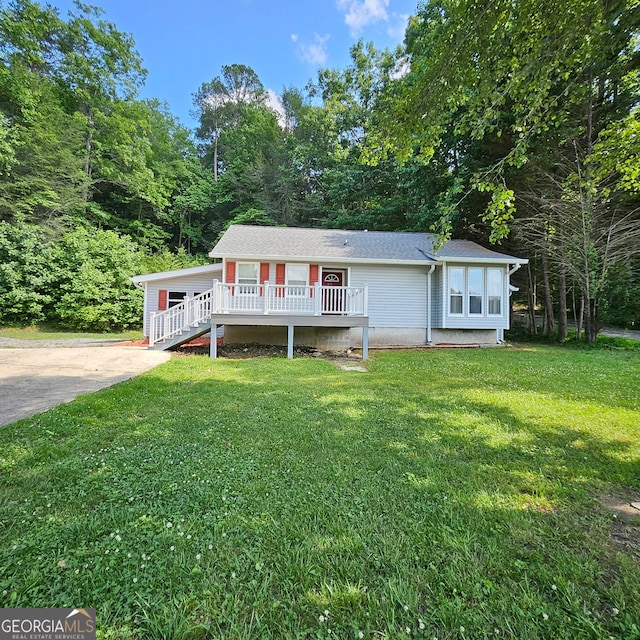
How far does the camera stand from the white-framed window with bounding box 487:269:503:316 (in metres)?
12.0

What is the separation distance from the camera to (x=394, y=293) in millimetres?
12250

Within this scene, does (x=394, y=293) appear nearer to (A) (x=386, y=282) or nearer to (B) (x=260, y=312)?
(A) (x=386, y=282)

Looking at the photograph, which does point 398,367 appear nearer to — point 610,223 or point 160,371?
point 160,371

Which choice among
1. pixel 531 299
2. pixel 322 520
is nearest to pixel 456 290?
pixel 531 299

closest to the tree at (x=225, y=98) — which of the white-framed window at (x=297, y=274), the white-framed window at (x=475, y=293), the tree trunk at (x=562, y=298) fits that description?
the white-framed window at (x=297, y=274)

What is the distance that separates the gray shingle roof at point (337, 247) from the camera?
11453 mm

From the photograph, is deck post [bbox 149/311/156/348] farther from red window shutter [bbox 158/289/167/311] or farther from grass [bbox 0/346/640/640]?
grass [bbox 0/346/640/640]

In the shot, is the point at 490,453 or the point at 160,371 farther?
the point at 160,371

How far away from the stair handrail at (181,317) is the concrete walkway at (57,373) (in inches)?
25.1

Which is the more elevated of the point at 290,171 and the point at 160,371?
the point at 290,171

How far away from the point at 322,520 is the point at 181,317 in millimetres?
8887

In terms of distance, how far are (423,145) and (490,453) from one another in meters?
3.77

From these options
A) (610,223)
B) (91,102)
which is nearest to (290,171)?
(91,102)

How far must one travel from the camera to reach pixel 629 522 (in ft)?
7.14
